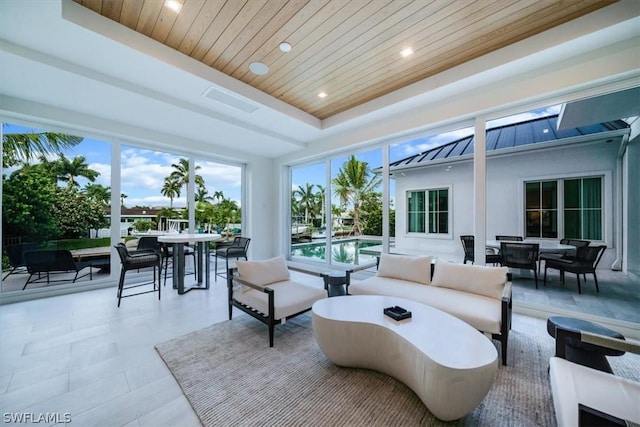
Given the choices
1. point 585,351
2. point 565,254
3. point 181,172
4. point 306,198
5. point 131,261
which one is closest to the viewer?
point 585,351

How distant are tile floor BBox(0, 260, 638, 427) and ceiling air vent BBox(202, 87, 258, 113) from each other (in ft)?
10.3

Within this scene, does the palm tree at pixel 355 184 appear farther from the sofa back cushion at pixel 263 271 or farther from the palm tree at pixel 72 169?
the palm tree at pixel 72 169

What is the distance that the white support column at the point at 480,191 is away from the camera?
11.5 feet

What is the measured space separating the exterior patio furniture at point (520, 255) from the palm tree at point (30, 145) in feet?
25.0

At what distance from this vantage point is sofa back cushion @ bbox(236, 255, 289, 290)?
3123 mm

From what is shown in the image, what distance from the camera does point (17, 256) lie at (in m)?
3.79

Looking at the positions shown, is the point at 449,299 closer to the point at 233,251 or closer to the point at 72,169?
the point at 233,251

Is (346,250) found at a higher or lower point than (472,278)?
lower

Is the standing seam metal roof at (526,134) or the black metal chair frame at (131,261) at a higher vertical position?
the standing seam metal roof at (526,134)

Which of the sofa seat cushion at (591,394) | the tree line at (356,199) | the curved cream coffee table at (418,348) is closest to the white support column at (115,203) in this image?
the tree line at (356,199)

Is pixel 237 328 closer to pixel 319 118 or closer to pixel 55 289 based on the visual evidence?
pixel 55 289

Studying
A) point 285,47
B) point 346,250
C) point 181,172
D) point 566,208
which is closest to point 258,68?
point 285,47

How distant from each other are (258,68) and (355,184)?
3127mm

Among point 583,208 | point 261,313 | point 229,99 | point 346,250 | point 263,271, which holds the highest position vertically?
point 229,99
